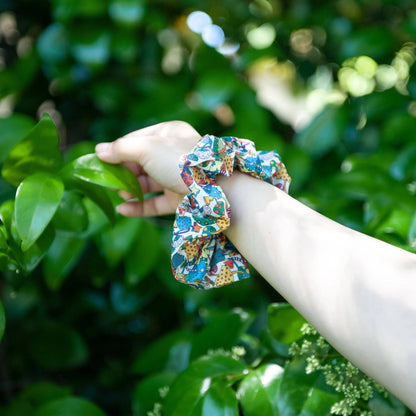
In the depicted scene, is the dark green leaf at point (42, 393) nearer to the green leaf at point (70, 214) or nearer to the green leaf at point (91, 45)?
the green leaf at point (70, 214)

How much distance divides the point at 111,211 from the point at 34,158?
0.12 meters

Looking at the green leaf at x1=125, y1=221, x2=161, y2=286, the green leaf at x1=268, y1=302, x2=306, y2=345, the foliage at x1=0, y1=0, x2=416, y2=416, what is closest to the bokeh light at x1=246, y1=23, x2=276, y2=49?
the foliage at x1=0, y1=0, x2=416, y2=416

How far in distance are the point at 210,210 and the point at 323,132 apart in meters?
0.71

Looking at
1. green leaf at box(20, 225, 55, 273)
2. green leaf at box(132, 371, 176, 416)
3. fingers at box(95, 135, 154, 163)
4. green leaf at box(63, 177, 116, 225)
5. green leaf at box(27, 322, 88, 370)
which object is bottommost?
green leaf at box(27, 322, 88, 370)

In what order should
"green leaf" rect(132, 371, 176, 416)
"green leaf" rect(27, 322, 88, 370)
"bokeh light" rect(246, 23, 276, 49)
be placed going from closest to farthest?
"green leaf" rect(132, 371, 176, 416), "green leaf" rect(27, 322, 88, 370), "bokeh light" rect(246, 23, 276, 49)

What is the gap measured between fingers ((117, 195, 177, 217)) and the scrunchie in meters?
0.12

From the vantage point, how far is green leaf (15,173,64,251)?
52 cm

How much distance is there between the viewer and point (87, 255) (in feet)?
3.51

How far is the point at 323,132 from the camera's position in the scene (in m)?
1.20

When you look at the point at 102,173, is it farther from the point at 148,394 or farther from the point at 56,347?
the point at 56,347

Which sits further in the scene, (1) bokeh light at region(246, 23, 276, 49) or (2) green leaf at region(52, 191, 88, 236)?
(1) bokeh light at region(246, 23, 276, 49)

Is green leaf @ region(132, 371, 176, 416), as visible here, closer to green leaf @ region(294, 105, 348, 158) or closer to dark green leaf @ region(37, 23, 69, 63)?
green leaf @ region(294, 105, 348, 158)

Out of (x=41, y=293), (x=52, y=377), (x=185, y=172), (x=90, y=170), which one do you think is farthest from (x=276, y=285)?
(x=52, y=377)

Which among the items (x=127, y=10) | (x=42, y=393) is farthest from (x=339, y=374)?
(x=127, y=10)
